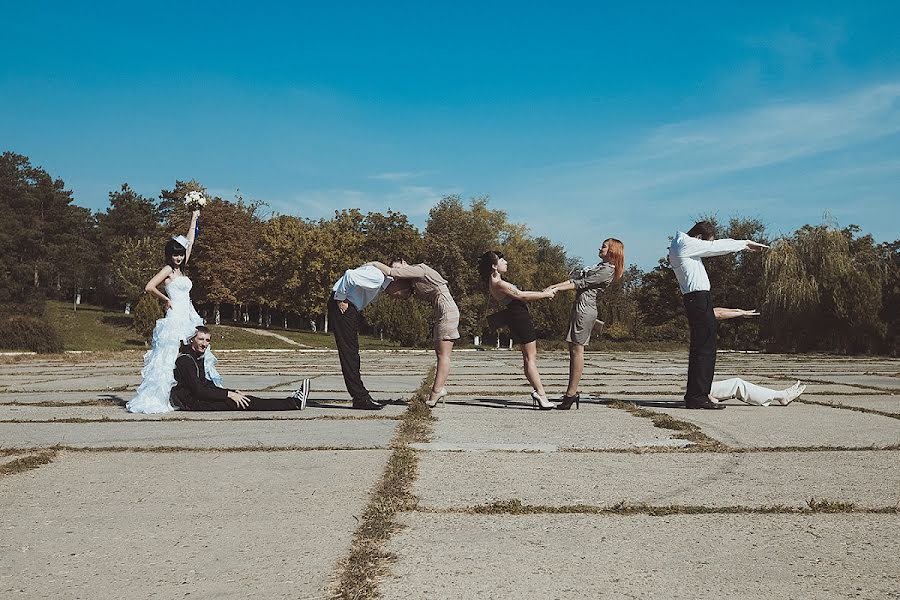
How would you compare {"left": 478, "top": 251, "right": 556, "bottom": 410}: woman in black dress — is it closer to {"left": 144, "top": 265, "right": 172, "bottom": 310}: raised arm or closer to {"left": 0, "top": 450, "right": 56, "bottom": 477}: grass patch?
{"left": 144, "top": 265, "right": 172, "bottom": 310}: raised arm

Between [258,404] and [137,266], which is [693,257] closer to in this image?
[258,404]

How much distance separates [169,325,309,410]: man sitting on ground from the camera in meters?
7.66

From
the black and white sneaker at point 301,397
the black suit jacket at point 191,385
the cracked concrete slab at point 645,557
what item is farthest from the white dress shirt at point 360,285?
the cracked concrete slab at point 645,557

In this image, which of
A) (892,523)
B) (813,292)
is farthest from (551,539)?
(813,292)

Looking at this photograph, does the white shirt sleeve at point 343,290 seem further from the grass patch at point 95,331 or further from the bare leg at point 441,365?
the grass patch at point 95,331

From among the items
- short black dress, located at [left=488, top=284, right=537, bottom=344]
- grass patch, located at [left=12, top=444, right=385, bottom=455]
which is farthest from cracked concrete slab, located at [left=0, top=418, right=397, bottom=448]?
short black dress, located at [left=488, top=284, right=537, bottom=344]

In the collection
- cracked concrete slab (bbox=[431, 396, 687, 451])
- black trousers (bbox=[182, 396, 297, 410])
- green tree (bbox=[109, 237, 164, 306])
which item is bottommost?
black trousers (bbox=[182, 396, 297, 410])

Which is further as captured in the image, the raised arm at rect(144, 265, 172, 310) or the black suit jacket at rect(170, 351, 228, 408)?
the raised arm at rect(144, 265, 172, 310)

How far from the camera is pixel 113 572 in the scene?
2.71 metres

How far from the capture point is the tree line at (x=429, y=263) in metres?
30.4

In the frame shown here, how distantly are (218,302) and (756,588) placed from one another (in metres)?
62.4

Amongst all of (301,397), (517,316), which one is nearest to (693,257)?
(517,316)

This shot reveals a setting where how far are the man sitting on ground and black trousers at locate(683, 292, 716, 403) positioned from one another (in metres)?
3.80

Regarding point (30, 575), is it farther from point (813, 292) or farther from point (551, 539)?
point (813, 292)
